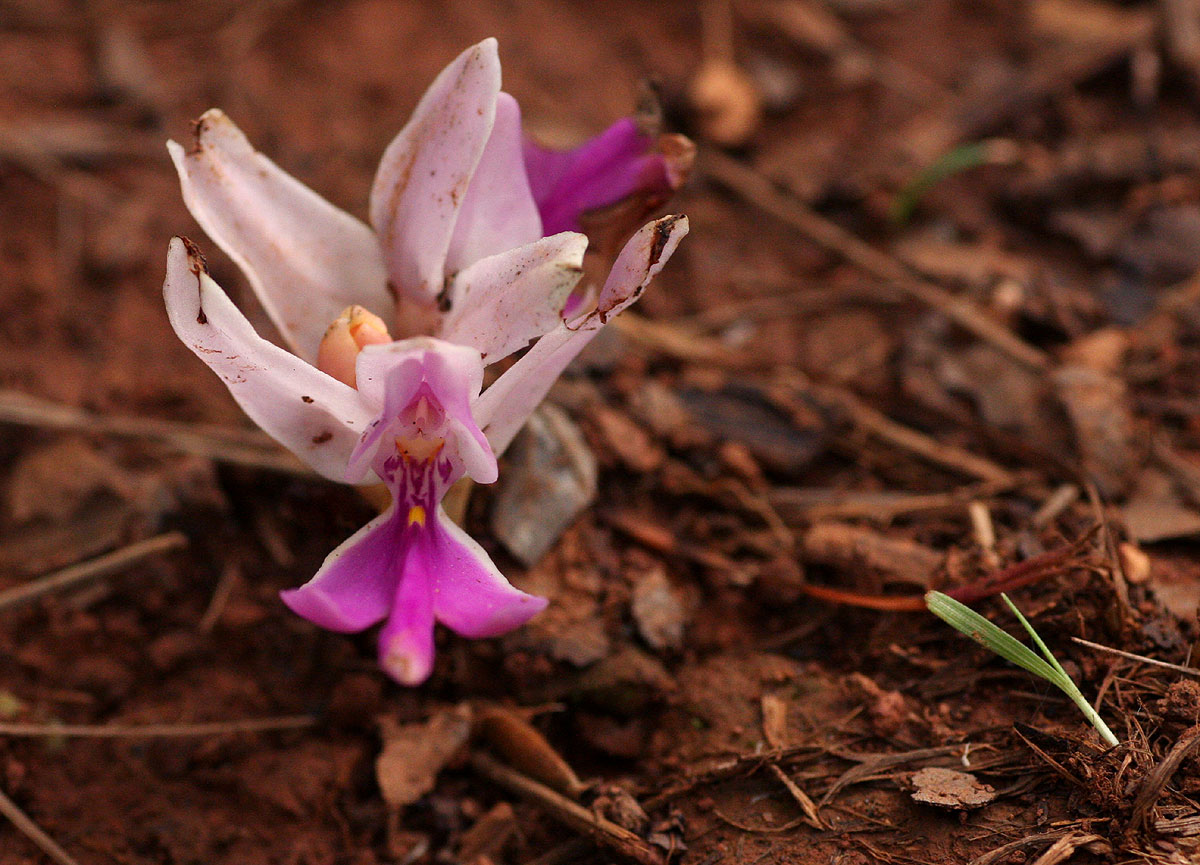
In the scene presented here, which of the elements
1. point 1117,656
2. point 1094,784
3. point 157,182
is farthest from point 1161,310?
point 157,182

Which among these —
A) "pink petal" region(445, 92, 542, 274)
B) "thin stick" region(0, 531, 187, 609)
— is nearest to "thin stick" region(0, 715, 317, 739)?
"thin stick" region(0, 531, 187, 609)

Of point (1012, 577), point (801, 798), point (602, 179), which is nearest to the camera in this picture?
point (801, 798)


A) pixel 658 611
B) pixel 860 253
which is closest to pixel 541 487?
pixel 658 611

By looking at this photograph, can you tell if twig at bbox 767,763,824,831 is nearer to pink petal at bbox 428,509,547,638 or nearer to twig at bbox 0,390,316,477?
pink petal at bbox 428,509,547,638

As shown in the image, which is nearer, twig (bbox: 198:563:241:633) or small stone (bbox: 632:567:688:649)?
small stone (bbox: 632:567:688:649)

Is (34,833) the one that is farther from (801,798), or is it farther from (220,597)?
(801,798)

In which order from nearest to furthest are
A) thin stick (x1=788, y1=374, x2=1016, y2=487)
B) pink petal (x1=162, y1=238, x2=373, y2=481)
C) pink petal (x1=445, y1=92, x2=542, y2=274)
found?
pink petal (x1=162, y1=238, x2=373, y2=481)
pink petal (x1=445, y1=92, x2=542, y2=274)
thin stick (x1=788, y1=374, x2=1016, y2=487)
